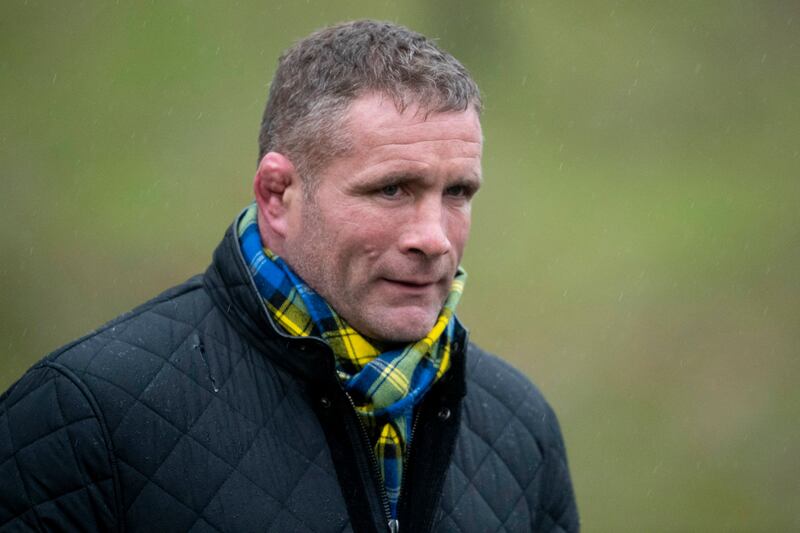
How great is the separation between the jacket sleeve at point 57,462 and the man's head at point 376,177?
58 centimetres

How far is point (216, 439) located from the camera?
7.85ft

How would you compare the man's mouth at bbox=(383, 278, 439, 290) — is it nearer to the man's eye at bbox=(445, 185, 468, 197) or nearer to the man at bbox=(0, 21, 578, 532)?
the man at bbox=(0, 21, 578, 532)

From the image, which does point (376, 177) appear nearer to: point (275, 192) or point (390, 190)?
point (390, 190)

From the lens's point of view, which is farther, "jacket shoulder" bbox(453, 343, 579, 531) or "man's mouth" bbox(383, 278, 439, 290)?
"jacket shoulder" bbox(453, 343, 579, 531)

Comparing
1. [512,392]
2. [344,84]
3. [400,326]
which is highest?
[344,84]

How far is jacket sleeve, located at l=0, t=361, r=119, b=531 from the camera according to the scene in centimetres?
223

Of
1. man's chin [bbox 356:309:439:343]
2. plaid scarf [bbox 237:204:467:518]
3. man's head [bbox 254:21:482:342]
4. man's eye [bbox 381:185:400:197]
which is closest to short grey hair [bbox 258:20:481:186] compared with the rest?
man's head [bbox 254:21:482:342]

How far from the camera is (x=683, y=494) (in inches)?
303

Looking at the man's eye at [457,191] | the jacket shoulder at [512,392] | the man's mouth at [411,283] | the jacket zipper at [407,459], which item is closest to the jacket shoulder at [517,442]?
the jacket shoulder at [512,392]

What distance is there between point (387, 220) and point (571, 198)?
8.25 meters

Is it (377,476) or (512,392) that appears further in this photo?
(512,392)

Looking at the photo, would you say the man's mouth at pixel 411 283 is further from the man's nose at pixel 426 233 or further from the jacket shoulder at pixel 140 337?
the jacket shoulder at pixel 140 337

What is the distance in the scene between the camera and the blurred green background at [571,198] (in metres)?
8.10

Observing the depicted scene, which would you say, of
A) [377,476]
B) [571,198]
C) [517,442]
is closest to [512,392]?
[517,442]
